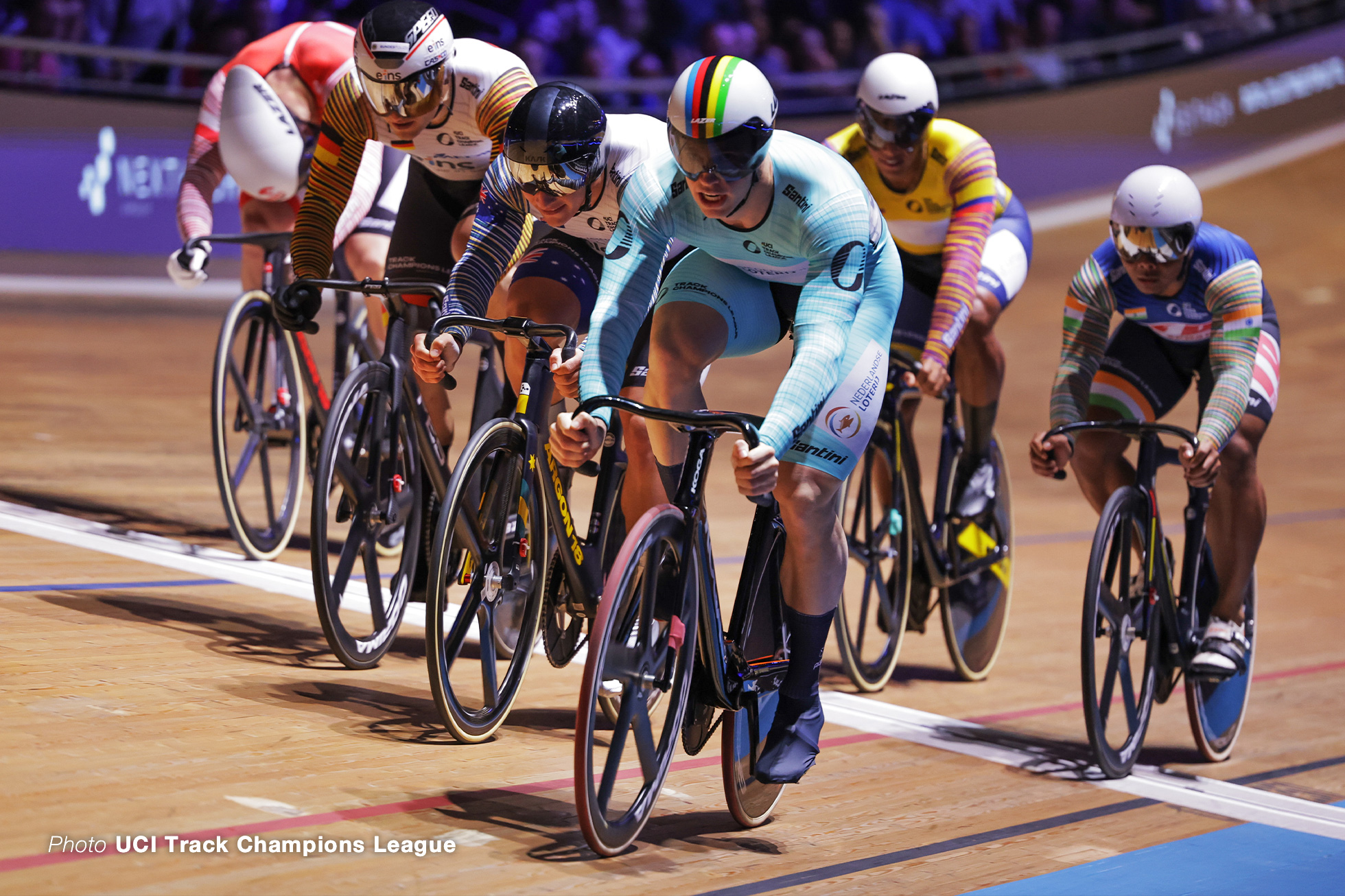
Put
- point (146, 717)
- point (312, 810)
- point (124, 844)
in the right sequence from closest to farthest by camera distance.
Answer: point (124, 844)
point (312, 810)
point (146, 717)

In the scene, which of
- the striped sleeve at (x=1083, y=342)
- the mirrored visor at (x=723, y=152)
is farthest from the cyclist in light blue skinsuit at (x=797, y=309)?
the striped sleeve at (x=1083, y=342)

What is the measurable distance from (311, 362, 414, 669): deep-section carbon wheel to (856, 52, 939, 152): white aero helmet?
1.58 metres

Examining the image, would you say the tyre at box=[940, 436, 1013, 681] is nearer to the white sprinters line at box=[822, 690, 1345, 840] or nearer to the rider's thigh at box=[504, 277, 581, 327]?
the white sprinters line at box=[822, 690, 1345, 840]

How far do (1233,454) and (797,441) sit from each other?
5.28 ft

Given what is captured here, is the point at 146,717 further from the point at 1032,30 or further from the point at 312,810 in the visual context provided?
the point at 1032,30

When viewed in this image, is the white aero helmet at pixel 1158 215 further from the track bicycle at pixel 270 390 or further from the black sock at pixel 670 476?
the track bicycle at pixel 270 390

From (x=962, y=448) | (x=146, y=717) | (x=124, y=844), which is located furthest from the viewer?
(x=962, y=448)

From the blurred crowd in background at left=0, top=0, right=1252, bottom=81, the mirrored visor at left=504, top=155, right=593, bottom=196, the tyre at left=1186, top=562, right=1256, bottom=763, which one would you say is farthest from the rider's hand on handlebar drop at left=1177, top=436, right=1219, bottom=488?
the blurred crowd in background at left=0, top=0, right=1252, bottom=81

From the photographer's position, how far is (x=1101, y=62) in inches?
540

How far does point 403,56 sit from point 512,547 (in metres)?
1.16

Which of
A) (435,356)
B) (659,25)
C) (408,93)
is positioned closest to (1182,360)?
(435,356)

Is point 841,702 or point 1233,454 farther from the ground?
point 1233,454

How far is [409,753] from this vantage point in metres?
2.96

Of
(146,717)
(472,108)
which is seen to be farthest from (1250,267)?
(146,717)
